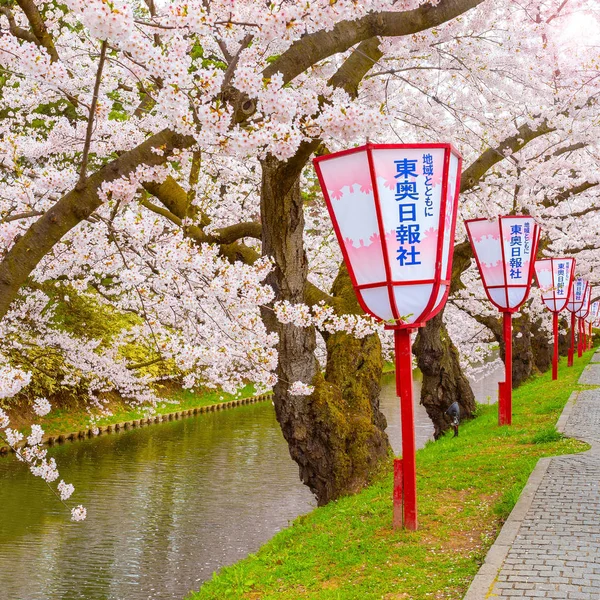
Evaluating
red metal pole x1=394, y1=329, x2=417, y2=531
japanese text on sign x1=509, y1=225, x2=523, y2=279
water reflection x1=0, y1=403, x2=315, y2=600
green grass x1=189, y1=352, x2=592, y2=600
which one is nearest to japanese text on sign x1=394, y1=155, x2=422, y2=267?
red metal pole x1=394, y1=329, x2=417, y2=531

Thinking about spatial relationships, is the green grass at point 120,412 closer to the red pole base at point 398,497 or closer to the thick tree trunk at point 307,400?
the thick tree trunk at point 307,400

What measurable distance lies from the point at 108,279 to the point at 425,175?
10.6 metres

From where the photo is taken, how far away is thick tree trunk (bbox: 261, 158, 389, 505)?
7918 millimetres

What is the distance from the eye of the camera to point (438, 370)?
1423cm

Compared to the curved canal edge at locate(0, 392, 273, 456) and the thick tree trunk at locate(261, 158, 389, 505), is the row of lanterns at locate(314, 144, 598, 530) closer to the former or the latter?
the thick tree trunk at locate(261, 158, 389, 505)

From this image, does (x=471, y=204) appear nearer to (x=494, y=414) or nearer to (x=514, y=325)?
(x=494, y=414)

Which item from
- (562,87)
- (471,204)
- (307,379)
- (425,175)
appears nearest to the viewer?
(425,175)

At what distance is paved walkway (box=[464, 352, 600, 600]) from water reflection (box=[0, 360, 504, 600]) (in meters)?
4.67

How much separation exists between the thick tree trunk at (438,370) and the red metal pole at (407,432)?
24.2 ft

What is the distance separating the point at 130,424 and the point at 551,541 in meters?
16.9

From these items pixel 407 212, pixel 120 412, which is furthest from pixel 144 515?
pixel 120 412

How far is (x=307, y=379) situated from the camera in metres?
8.27

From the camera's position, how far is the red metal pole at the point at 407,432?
21.0 ft

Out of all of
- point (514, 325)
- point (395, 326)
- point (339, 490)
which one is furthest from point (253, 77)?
point (514, 325)
